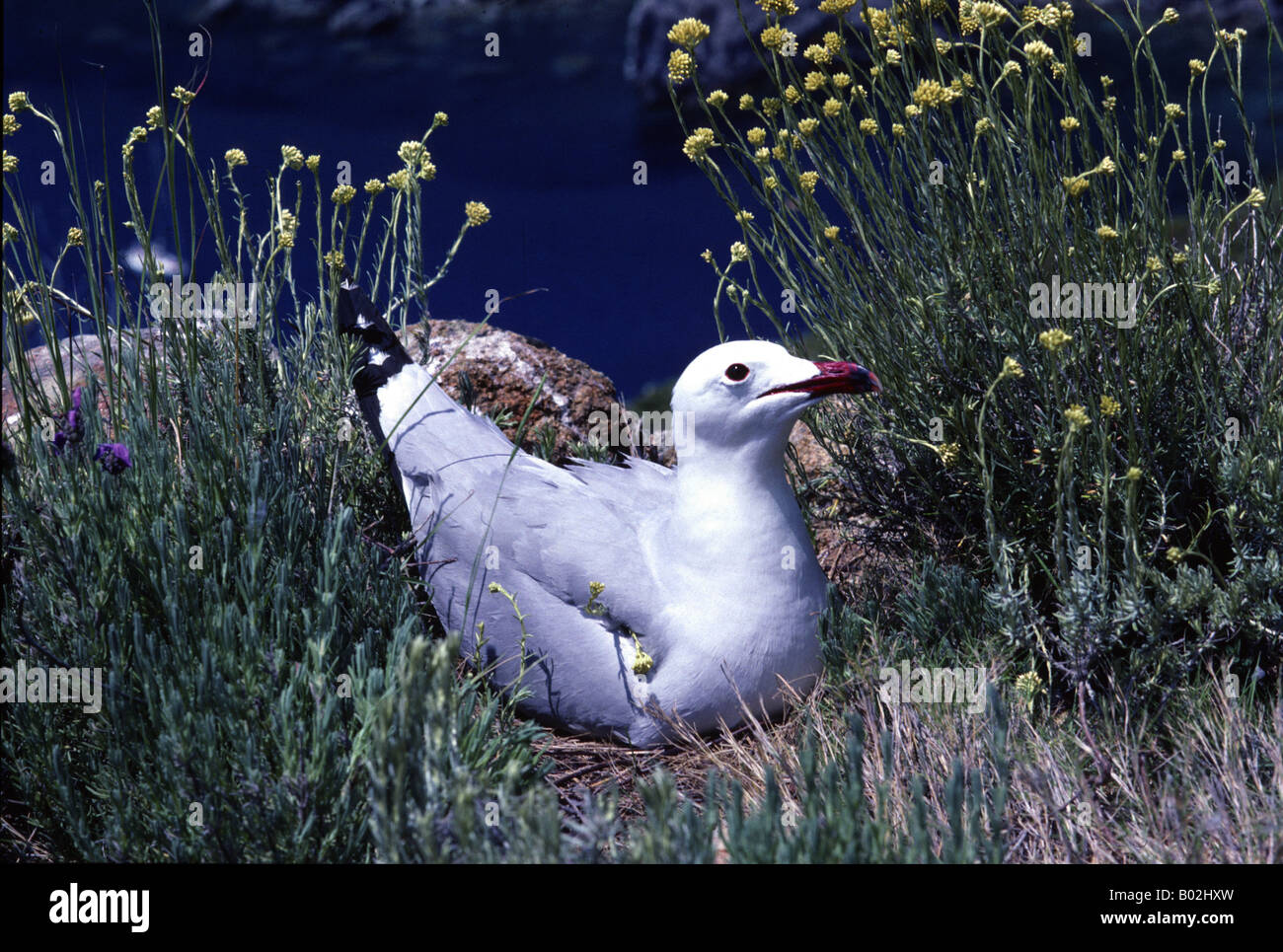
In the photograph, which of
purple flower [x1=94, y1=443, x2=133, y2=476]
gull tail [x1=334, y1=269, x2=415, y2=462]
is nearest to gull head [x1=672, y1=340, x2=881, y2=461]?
gull tail [x1=334, y1=269, x2=415, y2=462]

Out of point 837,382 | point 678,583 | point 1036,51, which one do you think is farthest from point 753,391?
point 1036,51

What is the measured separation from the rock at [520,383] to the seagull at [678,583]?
1.08 metres

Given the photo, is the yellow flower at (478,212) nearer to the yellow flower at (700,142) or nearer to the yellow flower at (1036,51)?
the yellow flower at (700,142)

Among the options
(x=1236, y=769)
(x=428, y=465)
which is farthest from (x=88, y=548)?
(x=1236, y=769)

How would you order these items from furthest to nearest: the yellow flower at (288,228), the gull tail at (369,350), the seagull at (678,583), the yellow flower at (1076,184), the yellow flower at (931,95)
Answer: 1. the gull tail at (369,350)
2. the yellow flower at (288,228)
3. the seagull at (678,583)
4. the yellow flower at (931,95)
5. the yellow flower at (1076,184)

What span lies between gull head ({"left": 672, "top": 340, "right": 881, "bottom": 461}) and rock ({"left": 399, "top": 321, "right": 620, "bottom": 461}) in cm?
124

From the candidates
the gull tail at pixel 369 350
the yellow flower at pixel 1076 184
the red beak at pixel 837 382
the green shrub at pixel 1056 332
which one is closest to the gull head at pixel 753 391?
the red beak at pixel 837 382

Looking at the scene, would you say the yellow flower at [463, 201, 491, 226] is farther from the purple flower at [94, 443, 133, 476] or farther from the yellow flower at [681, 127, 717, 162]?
the purple flower at [94, 443, 133, 476]

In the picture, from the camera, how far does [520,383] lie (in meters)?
3.88

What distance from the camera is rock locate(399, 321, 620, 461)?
12.5 ft

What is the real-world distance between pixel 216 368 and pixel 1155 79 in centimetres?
254

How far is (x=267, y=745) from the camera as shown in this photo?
213cm

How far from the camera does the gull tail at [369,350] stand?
3.01 meters

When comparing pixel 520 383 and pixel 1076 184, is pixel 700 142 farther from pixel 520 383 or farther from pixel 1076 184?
pixel 520 383
